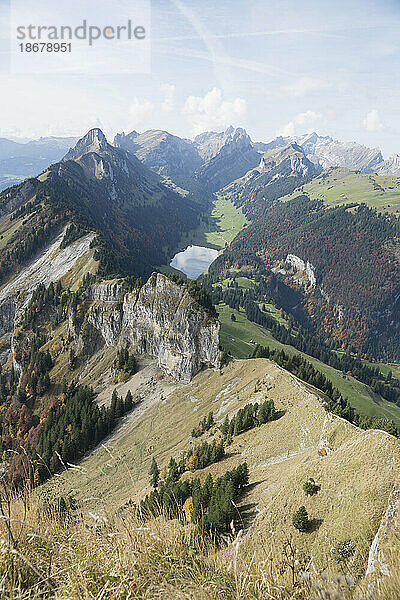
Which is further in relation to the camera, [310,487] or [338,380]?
[338,380]

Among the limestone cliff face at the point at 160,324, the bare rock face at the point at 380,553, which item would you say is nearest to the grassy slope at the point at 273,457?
the bare rock face at the point at 380,553

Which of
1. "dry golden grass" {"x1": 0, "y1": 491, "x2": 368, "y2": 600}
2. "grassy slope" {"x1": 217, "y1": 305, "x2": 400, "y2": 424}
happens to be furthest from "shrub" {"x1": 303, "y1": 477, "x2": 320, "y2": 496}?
"grassy slope" {"x1": 217, "y1": 305, "x2": 400, "y2": 424}

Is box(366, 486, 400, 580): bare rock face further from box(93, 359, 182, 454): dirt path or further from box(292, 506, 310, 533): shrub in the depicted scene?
box(93, 359, 182, 454): dirt path

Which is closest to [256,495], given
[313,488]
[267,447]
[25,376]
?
[313,488]

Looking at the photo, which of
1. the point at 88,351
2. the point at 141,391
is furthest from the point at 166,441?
the point at 88,351

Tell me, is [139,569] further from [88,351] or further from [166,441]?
[88,351]

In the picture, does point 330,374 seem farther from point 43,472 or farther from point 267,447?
point 43,472

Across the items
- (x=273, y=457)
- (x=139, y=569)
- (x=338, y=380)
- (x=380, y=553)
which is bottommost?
(x=338, y=380)
